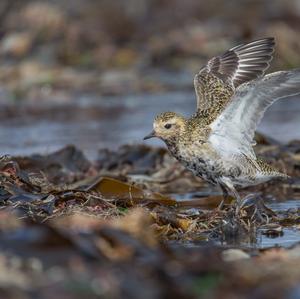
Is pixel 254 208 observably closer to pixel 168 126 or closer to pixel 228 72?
pixel 168 126

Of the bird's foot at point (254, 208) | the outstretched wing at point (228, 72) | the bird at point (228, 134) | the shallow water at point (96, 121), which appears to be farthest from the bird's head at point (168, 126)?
the shallow water at point (96, 121)

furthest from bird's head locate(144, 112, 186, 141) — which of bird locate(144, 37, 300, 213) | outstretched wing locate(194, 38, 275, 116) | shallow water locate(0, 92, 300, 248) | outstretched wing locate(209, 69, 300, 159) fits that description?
shallow water locate(0, 92, 300, 248)

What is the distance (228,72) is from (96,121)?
5.66m

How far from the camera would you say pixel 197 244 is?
609 centimetres

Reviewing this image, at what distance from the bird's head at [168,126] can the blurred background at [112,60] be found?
3.82 meters

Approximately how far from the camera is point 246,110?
7.23 metres

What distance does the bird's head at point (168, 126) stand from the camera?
731cm

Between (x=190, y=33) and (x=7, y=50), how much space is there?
3911mm

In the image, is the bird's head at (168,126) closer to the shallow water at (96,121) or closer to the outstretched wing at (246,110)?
the outstretched wing at (246,110)

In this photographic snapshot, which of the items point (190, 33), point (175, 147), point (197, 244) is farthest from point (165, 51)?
point (197, 244)

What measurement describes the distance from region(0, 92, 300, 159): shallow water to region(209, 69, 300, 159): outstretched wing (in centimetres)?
374

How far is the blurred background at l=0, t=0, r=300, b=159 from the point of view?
13.3 meters

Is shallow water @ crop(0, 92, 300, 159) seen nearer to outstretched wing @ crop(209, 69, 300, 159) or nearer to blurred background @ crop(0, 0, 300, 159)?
blurred background @ crop(0, 0, 300, 159)

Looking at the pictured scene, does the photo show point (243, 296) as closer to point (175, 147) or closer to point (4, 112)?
point (175, 147)
